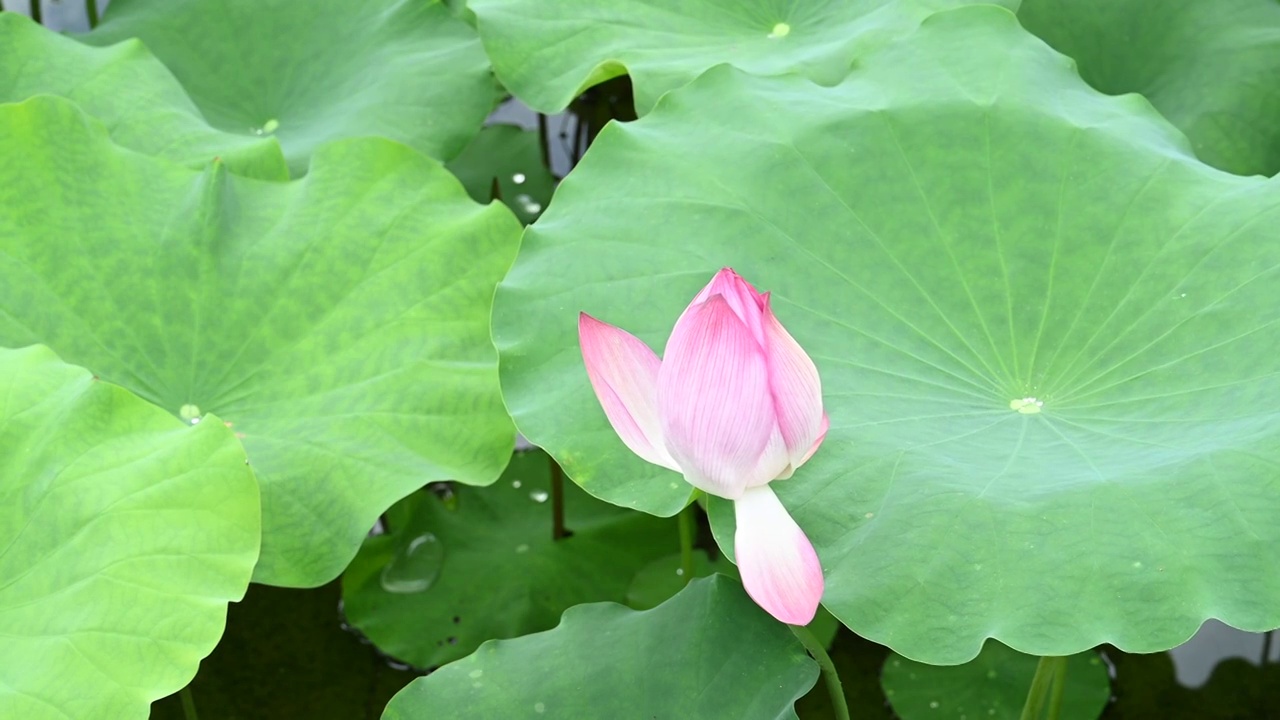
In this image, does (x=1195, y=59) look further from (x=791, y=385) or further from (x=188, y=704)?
(x=188, y=704)

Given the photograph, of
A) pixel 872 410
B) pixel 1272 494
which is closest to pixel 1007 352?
pixel 872 410

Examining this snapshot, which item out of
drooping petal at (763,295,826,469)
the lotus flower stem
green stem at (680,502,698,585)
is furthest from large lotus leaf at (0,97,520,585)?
drooping petal at (763,295,826,469)

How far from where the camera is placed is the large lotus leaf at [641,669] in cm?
131

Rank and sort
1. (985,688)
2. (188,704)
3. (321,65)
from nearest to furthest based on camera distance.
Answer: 1. (188,704)
2. (985,688)
3. (321,65)

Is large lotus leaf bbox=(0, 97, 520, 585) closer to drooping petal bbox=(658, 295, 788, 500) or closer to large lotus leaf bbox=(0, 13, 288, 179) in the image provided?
large lotus leaf bbox=(0, 13, 288, 179)

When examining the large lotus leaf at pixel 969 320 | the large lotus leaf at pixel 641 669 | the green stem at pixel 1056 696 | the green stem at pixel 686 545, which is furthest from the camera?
the green stem at pixel 686 545

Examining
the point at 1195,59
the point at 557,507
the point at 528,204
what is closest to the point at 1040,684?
the point at 557,507

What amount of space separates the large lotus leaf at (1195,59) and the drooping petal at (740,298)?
1.23m

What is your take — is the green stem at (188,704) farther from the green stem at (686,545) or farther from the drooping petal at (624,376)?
the drooping petal at (624,376)

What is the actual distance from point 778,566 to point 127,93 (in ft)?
4.66

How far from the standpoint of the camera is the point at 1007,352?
1412 millimetres

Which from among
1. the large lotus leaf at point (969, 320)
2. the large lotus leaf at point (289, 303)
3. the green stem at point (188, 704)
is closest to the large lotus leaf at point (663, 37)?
the large lotus leaf at point (969, 320)

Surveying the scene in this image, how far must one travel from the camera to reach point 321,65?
222cm

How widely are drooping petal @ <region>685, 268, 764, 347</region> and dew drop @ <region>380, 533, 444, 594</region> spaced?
43.6 inches
